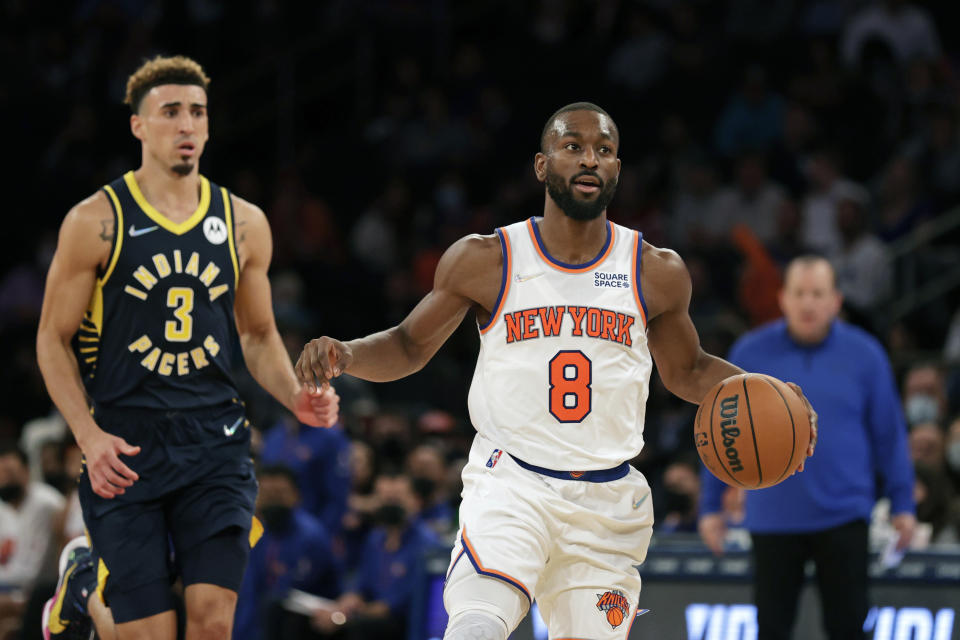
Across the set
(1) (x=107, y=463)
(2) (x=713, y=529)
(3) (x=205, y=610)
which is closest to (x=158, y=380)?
(1) (x=107, y=463)

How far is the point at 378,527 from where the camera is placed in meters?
9.80

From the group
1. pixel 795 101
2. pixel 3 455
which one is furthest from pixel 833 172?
pixel 3 455

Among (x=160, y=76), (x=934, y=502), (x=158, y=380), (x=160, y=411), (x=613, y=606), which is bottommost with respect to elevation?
(x=613, y=606)

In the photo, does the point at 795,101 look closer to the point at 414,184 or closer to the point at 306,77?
the point at 414,184

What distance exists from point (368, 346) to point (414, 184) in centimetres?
971

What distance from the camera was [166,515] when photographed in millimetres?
5398

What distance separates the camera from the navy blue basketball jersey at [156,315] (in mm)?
5320

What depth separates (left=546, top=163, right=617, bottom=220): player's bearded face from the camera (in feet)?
16.2

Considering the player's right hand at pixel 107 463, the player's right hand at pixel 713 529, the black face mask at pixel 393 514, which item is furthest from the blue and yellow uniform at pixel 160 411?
the black face mask at pixel 393 514

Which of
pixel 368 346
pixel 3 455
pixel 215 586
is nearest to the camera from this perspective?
pixel 368 346

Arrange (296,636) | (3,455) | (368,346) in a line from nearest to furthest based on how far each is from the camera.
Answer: (368,346), (296,636), (3,455)

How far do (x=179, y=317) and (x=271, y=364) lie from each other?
1.63 feet

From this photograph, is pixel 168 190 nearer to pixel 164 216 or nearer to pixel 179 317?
pixel 164 216

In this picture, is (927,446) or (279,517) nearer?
(927,446)
